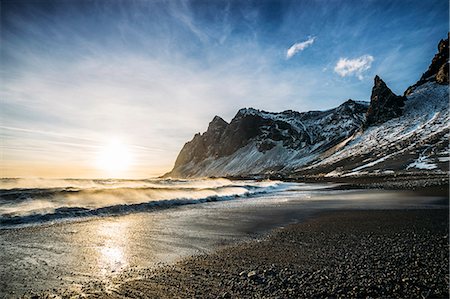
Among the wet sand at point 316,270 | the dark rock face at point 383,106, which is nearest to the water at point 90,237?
the wet sand at point 316,270

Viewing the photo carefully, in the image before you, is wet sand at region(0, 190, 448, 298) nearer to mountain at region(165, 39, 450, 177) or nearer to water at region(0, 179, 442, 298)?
water at region(0, 179, 442, 298)

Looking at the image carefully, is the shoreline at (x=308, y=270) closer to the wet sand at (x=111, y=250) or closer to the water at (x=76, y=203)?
the wet sand at (x=111, y=250)

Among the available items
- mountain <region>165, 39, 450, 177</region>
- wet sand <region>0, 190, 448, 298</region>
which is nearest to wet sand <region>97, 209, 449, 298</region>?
wet sand <region>0, 190, 448, 298</region>

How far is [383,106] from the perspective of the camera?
6024 inches

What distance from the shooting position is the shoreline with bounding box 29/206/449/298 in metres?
6.51

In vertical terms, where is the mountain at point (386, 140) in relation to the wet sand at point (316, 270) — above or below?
above

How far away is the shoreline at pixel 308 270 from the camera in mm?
6508

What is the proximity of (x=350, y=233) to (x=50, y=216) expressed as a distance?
18381 mm

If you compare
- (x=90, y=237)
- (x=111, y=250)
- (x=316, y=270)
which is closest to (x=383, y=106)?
(x=316, y=270)

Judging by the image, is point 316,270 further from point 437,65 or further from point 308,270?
point 437,65

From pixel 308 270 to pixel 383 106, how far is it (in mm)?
171607

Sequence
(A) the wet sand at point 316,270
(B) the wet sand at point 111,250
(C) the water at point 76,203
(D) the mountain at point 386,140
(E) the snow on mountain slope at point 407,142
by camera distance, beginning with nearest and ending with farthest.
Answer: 1. (A) the wet sand at point 316,270
2. (B) the wet sand at point 111,250
3. (C) the water at point 76,203
4. (E) the snow on mountain slope at point 407,142
5. (D) the mountain at point 386,140

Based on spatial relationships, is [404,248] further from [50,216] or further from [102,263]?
[50,216]

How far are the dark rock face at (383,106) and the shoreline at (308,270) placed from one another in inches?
6264
